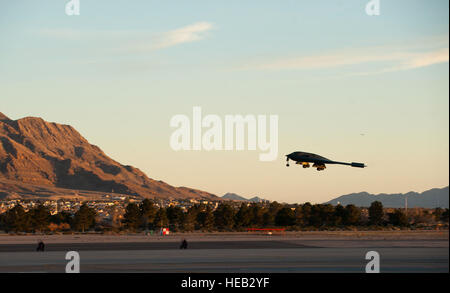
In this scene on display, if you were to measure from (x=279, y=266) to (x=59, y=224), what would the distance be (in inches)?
3857

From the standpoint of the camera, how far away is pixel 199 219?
15362cm

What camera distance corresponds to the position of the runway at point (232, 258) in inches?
A: 2266

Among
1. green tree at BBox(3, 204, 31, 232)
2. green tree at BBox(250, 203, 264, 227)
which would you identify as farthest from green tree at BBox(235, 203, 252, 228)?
green tree at BBox(3, 204, 31, 232)

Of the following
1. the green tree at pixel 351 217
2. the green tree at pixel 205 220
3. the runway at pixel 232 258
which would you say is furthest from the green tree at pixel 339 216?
the runway at pixel 232 258

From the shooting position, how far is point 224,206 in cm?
15550

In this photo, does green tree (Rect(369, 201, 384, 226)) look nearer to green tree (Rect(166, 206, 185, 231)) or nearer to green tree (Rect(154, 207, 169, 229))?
green tree (Rect(166, 206, 185, 231))

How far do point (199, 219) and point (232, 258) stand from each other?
8618cm

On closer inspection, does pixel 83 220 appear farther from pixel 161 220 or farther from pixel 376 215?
pixel 376 215

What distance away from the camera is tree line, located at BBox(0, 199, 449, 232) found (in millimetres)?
140875

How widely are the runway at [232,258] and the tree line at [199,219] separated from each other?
52.8 m

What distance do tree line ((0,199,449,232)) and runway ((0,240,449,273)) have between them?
5280cm

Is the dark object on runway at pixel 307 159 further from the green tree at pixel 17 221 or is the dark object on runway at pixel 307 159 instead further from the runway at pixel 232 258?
the green tree at pixel 17 221

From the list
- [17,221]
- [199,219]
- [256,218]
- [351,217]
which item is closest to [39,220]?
[17,221]
